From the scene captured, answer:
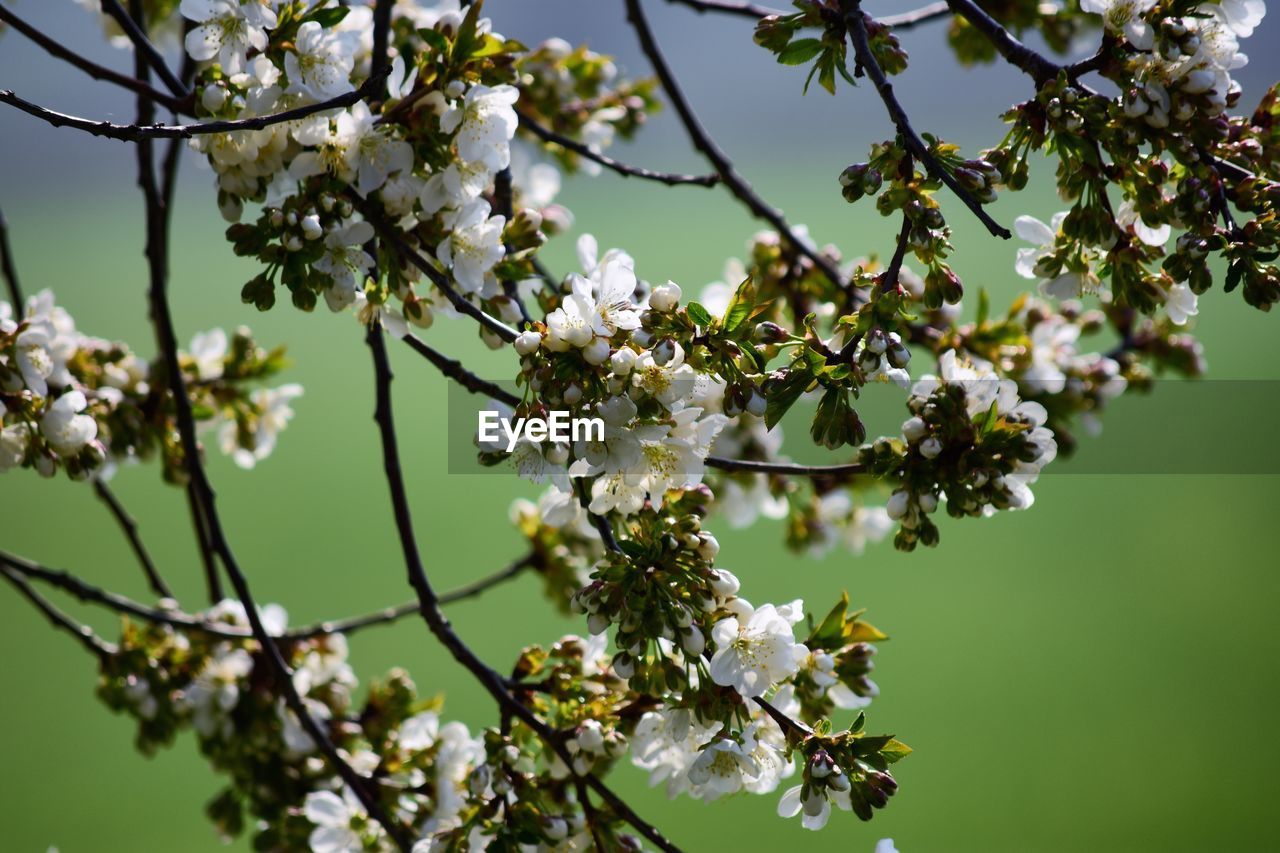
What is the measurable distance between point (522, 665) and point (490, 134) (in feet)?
1.64

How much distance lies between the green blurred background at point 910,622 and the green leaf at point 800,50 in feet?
3.45

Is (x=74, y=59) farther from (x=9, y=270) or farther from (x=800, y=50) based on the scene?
(x=800, y=50)

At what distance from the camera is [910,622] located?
5.01 meters

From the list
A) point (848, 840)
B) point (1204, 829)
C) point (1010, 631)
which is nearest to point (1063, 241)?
point (848, 840)

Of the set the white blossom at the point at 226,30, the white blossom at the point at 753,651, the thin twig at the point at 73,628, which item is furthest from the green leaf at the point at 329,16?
the thin twig at the point at 73,628

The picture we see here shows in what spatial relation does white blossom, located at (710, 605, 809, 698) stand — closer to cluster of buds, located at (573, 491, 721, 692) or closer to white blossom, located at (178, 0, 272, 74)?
cluster of buds, located at (573, 491, 721, 692)

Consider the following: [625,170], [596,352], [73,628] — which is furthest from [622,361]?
[73,628]

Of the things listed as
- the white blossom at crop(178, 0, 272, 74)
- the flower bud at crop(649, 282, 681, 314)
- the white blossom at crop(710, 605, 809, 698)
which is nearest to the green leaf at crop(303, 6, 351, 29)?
the white blossom at crop(178, 0, 272, 74)

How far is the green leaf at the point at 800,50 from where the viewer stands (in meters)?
0.88

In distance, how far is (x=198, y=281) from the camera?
1153cm

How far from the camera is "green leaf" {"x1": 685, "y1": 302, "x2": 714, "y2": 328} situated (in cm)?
78

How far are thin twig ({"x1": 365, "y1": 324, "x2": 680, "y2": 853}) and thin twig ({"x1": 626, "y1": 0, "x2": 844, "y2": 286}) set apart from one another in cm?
52

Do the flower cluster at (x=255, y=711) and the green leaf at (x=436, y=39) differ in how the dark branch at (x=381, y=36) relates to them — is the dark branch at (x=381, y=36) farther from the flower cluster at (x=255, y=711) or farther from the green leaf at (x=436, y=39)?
the flower cluster at (x=255, y=711)

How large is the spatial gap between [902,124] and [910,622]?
4.48 metres
